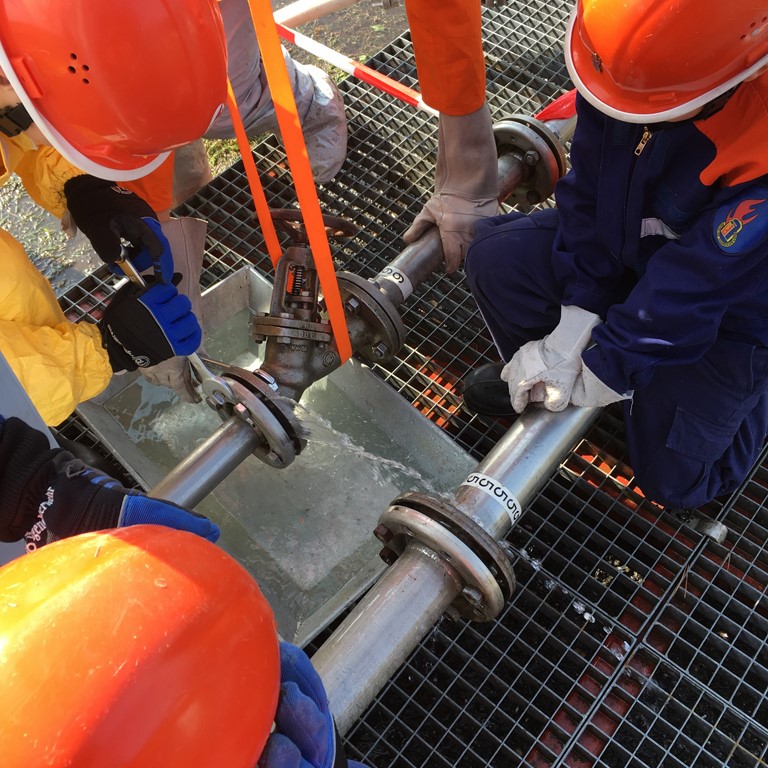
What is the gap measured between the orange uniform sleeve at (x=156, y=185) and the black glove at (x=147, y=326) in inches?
18.8

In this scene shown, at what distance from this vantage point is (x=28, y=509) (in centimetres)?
153

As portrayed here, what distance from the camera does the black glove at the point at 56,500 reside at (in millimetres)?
1379

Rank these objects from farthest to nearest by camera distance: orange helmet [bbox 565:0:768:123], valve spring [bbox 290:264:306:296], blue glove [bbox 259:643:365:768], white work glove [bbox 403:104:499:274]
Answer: white work glove [bbox 403:104:499:274]
valve spring [bbox 290:264:306:296]
orange helmet [bbox 565:0:768:123]
blue glove [bbox 259:643:365:768]

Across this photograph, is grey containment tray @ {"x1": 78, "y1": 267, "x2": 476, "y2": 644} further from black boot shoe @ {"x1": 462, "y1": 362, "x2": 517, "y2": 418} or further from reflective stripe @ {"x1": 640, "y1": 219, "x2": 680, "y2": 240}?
reflective stripe @ {"x1": 640, "y1": 219, "x2": 680, "y2": 240}

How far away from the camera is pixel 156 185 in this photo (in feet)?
7.87

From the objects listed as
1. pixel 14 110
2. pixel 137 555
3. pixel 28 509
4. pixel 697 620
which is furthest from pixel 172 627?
pixel 697 620

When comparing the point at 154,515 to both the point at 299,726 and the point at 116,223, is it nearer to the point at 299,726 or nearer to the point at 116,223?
the point at 299,726

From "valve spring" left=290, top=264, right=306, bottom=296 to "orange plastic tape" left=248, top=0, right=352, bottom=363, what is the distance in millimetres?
141

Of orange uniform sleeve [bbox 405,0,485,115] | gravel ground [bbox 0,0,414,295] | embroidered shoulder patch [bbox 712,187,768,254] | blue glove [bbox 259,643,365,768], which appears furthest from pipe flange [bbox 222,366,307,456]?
gravel ground [bbox 0,0,414,295]

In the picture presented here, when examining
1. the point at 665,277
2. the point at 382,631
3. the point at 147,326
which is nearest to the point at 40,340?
the point at 147,326

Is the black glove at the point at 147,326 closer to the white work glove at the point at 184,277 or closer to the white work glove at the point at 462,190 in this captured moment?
the white work glove at the point at 184,277

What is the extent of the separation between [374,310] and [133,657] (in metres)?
1.45

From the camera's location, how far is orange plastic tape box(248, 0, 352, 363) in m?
1.68

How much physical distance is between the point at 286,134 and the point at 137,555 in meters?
1.18
